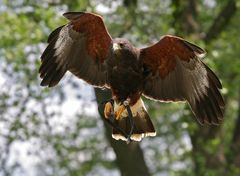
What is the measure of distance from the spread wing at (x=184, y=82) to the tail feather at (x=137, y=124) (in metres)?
0.24

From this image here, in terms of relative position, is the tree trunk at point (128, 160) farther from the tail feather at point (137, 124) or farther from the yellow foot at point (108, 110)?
the yellow foot at point (108, 110)

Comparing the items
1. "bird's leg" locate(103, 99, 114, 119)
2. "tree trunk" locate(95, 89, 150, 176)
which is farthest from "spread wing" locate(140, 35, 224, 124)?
"tree trunk" locate(95, 89, 150, 176)

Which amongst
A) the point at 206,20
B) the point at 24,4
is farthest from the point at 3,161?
the point at 206,20

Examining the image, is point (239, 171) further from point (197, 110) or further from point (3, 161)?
point (197, 110)

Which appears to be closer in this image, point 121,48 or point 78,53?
point 121,48

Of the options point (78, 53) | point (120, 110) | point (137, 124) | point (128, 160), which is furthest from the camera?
point (128, 160)

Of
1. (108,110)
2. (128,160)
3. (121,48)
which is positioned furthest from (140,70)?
(128,160)

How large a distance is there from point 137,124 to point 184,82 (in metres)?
0.78

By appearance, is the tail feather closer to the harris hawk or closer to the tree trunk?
the harris hawk

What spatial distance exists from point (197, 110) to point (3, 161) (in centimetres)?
683

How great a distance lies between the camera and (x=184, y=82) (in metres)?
8.61

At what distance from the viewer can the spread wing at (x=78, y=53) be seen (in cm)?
843

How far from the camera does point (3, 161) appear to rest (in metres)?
14.3

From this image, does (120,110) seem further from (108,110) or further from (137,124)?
(137,124)
